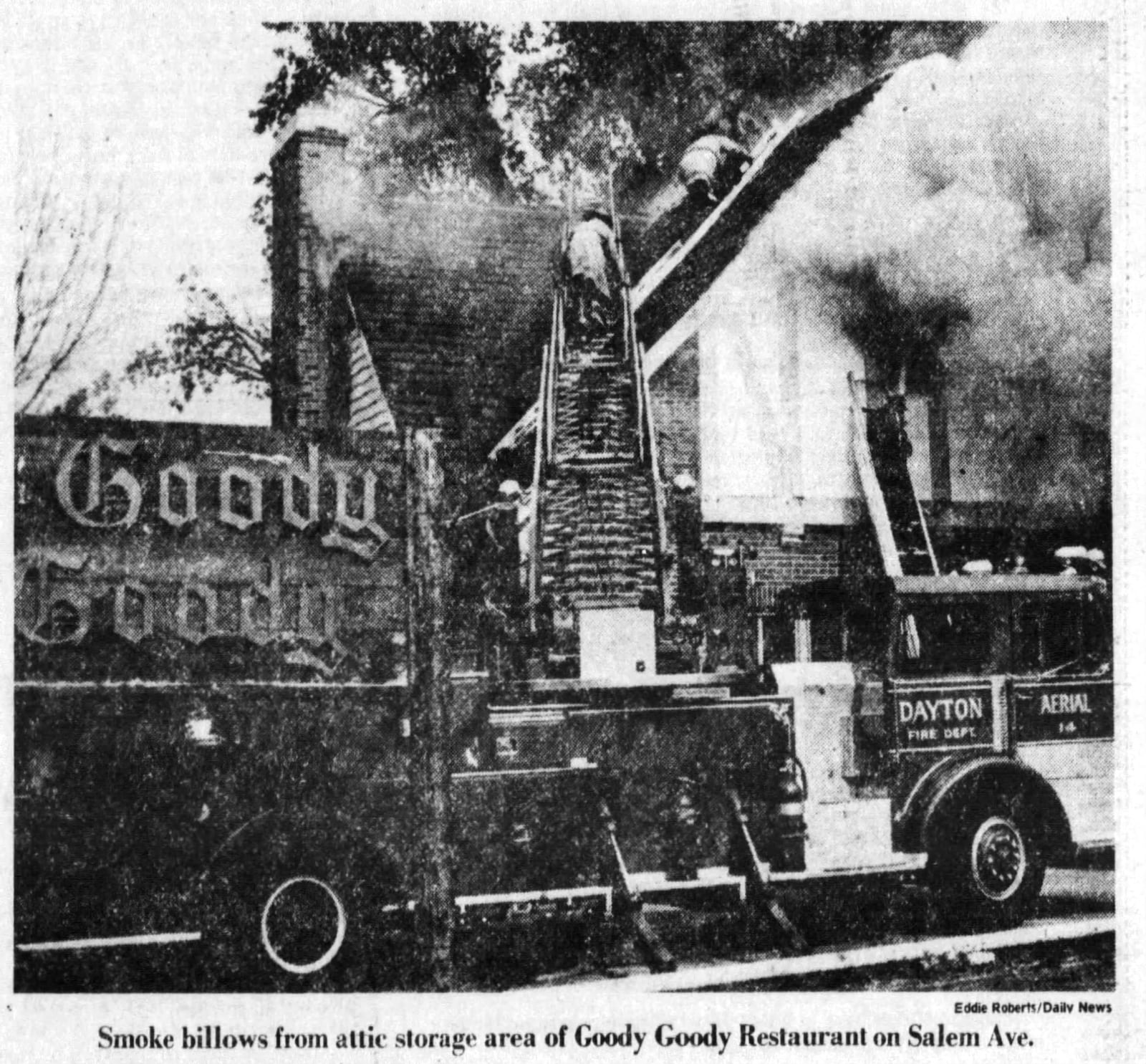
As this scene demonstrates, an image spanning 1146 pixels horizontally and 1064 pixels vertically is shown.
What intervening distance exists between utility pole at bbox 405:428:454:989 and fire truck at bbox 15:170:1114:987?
0.06ft

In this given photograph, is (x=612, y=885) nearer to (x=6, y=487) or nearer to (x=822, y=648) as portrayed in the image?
(x=822, y=648)

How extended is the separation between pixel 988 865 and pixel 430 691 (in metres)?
3.16

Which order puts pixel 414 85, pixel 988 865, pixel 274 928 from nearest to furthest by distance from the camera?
pixel 274 928 < pixel 988 865 < pixel 414 85

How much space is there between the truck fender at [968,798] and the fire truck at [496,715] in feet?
0.06

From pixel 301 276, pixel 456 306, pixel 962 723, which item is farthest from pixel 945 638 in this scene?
pixel 301 276

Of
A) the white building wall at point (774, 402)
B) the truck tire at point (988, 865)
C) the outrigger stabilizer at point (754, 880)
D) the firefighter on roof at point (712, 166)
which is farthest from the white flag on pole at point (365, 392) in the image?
the truck tire at point (988, 865)

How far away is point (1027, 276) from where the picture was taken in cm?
791

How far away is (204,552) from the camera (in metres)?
7.02

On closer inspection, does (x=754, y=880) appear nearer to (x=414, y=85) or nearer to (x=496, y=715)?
(x=496, y=715)

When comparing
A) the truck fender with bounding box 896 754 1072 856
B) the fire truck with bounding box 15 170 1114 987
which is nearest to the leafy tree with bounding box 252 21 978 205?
the fire truck with bounding box 15 170 1114 987

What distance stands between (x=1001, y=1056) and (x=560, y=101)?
17.7 feet

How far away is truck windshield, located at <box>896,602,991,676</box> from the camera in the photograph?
25.1 ft

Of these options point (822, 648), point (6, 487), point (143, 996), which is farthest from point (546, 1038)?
point (6, 487)

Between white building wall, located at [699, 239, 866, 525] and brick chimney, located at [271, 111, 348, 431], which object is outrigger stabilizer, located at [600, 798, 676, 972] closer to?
white building wall, located at [699, 239, 866, 525]
